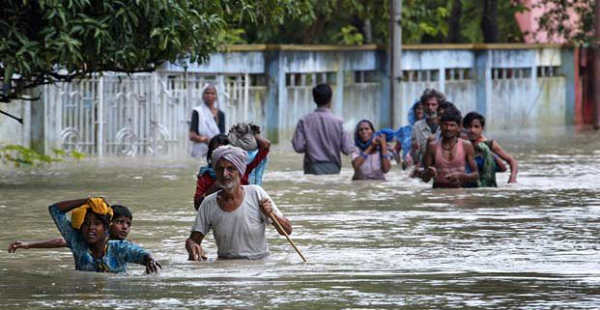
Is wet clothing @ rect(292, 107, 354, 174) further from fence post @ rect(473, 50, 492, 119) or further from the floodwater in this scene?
fence post @ rect(473, 50, 492, 119)

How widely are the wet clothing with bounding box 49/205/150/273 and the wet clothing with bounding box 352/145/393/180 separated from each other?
29.1 feet

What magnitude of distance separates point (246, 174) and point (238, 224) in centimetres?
157

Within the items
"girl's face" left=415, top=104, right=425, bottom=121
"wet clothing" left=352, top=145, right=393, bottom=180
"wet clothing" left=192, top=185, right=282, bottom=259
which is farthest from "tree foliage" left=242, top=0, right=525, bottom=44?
"wet clothing" left=192, top=185, right=282, bottom=259

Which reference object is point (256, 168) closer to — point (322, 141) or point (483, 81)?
point (322, 141)

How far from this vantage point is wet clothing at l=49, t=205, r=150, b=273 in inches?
460

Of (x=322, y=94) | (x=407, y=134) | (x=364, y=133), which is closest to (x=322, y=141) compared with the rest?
(x=322, y=94)

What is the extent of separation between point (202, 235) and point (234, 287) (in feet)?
3.43

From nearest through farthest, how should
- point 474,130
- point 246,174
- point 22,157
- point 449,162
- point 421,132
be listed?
1. point 246,174
2. point 449,162
3. point 474,130
4. point 421,132
5. point 22,157

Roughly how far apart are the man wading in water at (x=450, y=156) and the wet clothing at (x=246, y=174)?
3610 millimetres

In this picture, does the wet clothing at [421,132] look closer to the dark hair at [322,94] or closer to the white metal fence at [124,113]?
the dark hair at [322,94]

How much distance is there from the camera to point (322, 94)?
21531 millimetres

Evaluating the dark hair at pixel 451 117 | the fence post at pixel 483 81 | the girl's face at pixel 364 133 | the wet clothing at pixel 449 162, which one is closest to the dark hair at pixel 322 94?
the girl's face at pixel 364 133

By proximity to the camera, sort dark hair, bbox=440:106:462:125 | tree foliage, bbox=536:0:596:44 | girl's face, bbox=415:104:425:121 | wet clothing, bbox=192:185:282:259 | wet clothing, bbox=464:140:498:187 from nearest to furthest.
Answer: wet clothing, bbox=192:185:282:259
dark hair, bbox=440:106:462:125
wet clothing, bbox=464:140:498:187
girl's face, bbox=415:104:425:121
tree foliage, bbox=536:0:596:44

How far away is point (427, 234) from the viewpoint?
14.9 m
